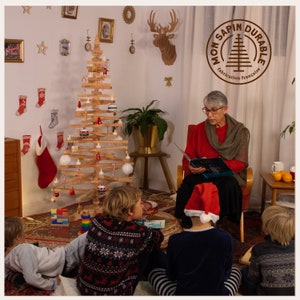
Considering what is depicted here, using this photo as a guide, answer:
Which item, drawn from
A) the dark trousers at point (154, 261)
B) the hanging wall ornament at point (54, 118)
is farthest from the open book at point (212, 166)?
the hanging wall ornament at point (54, 118)

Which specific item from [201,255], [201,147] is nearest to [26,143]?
[201,147]

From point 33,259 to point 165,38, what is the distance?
11.6 feet

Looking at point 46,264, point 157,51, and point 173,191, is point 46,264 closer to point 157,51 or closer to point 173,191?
point 173,191

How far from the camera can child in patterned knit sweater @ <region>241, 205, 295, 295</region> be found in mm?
2719

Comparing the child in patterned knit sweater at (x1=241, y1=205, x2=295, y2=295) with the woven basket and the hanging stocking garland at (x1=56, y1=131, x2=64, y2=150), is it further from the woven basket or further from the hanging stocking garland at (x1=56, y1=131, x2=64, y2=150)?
the hanging stocking garland at (x1=56, y1=131, x2=64, y2=150)

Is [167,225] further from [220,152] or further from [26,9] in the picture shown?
[26,9]

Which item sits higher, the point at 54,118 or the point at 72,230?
the point at 54,118

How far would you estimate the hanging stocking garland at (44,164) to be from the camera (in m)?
4.99

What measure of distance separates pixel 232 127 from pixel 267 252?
1946 mm

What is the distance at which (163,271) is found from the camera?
3055 mm

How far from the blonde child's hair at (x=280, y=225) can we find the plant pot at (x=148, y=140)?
3.07m

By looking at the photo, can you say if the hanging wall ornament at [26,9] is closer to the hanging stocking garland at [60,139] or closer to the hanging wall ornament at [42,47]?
the hanging wall ornament at [42,47]

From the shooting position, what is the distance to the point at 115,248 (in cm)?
272

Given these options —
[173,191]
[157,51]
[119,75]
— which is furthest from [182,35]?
[173,191]
